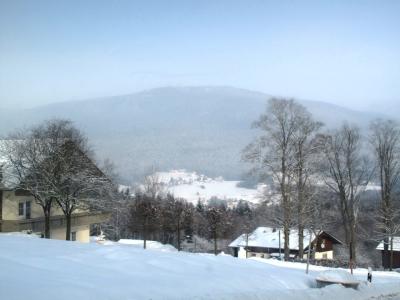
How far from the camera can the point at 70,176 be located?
34438 mm

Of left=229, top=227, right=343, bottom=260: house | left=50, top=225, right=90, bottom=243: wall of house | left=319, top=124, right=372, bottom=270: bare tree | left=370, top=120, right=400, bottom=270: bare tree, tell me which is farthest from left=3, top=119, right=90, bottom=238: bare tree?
left=229, top=227, right=343, bottom=260: house

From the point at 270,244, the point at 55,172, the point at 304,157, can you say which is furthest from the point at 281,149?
the point at 270,244

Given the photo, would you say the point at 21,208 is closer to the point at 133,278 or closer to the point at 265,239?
the point at 133,278

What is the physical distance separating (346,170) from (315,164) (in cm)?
428

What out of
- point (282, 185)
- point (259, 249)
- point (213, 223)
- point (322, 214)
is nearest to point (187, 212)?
point (259, 249)

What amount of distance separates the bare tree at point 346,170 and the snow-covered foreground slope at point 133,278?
70.3ft

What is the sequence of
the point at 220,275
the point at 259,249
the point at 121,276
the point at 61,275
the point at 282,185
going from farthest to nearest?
the point at 259,249, the point at 282,185, the point at 220,275, the point at 121,276, the point at 61,275

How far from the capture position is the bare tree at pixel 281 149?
37.0 metres

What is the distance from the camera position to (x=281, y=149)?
37.3 m

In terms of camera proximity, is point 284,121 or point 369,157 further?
point 369,157

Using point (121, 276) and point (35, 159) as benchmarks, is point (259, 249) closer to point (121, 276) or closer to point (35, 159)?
point (35, 159)

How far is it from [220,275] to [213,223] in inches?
1787

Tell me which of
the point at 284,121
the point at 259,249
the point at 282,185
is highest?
the point at 284,121

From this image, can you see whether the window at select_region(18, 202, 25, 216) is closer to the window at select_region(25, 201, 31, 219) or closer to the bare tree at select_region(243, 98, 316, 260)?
the window at select_region(25, 201, 31, 219)
